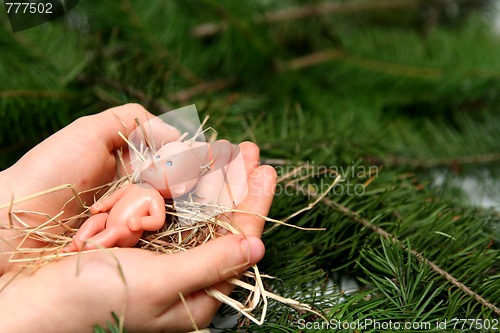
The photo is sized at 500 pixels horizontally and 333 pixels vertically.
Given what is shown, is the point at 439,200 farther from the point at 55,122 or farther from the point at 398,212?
the point at 55,122

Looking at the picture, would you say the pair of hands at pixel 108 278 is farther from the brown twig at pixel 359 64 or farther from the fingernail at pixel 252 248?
the brown twig at pixel 359 64

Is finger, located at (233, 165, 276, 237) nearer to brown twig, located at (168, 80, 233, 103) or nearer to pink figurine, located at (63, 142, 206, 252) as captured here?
pink figurine, located at (63, 142, 206, 252)

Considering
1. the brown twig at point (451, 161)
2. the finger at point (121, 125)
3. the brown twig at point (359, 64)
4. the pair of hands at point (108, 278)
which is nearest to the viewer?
the pair of hands at point (108, 278)

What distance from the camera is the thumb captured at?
395mm

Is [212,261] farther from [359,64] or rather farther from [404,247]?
[359,64]

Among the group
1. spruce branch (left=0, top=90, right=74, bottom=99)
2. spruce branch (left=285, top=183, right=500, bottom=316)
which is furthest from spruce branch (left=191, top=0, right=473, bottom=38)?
spruce branch (left=285, top=183, right=500, bottom=316)

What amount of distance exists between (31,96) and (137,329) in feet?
1.13

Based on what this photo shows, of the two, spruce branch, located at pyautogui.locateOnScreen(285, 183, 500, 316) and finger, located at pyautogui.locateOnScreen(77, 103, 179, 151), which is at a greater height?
finger, located at pyautogui.locateOnScreen(77, 103, 179, 151)

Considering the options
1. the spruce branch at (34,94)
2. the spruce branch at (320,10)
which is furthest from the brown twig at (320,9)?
the spruce branch at (34,94)

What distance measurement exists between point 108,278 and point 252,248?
4.7 inches

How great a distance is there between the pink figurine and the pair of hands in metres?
0.02

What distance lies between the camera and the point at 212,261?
402mm

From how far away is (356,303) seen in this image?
47cm

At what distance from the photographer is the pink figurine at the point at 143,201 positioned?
419 mm
